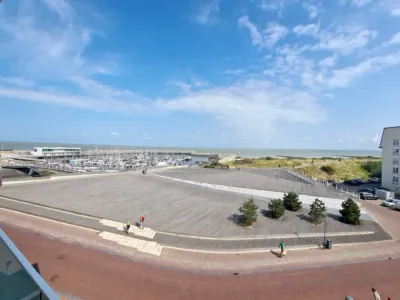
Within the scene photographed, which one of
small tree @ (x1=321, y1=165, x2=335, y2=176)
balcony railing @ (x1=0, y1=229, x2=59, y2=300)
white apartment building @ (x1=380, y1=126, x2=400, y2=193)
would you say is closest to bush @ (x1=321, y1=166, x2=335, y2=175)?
small tree @ (x1=321, y1=165, x2=335, y2=176)

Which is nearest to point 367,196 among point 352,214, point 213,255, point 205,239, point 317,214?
point 352,214

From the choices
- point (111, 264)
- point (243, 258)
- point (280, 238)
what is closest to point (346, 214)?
point (280, 238)

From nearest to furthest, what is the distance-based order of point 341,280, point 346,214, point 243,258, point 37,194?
point 341,280 → point 243,258 → point 346,214 → point 37,194

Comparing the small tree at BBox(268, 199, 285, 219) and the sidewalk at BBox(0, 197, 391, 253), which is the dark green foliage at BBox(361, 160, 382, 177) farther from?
the small tree at BBox(268, 199, 285, 219)

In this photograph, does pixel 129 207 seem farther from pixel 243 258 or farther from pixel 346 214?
pixel 346 214

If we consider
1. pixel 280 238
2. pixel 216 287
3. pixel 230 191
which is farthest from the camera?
pixel 230 191

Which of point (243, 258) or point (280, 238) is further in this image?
point (280, 238)

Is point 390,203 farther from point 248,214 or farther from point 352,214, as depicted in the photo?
point 248,214
